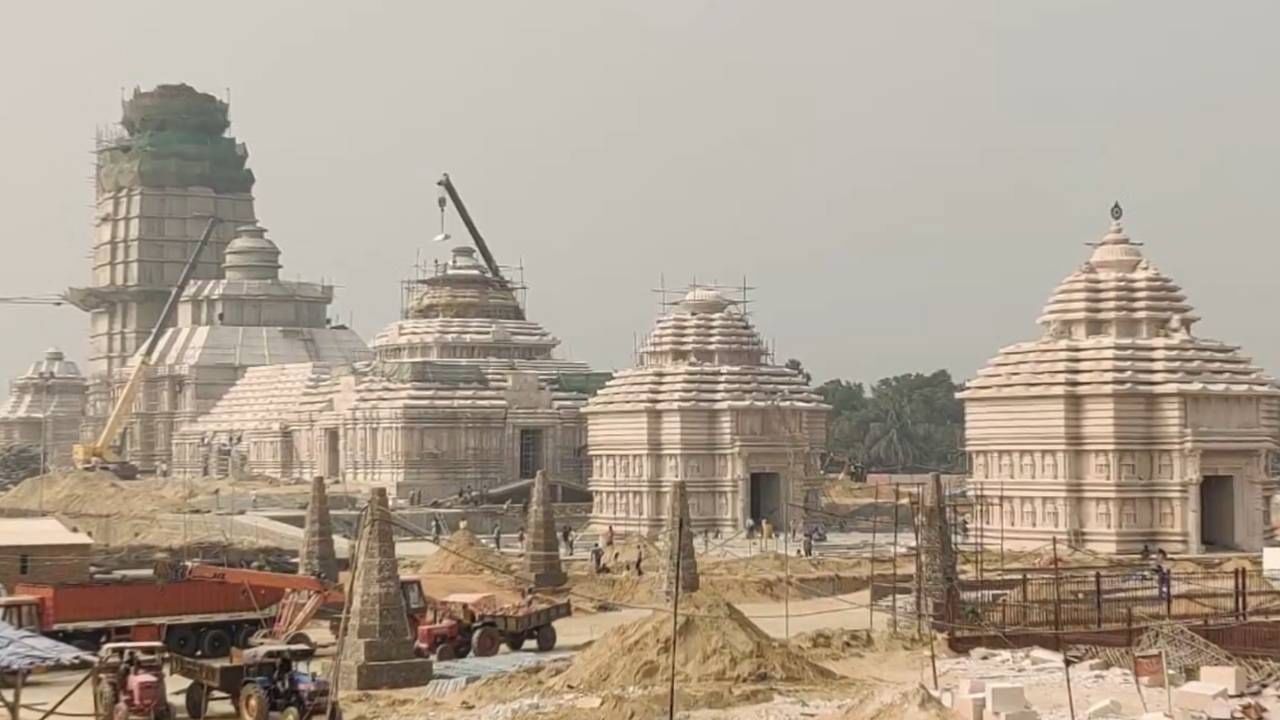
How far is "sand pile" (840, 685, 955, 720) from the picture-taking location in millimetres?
23953

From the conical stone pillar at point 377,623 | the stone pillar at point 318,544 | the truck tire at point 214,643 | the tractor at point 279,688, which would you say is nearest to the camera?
the tractor at point 279,688

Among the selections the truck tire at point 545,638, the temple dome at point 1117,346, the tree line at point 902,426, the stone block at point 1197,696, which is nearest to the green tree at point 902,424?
the tree line at point 902,426

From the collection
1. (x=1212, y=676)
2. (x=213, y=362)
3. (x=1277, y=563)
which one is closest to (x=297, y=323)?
(x=213, y=362)

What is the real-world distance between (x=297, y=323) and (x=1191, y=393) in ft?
222

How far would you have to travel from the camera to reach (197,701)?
27750 millimetres

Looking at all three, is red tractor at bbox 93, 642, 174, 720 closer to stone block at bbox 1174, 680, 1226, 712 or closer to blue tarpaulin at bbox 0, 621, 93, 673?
blue tarpaulin at bbox 0, 621, 93, 673

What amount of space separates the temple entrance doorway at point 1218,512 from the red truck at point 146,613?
32.4 meters

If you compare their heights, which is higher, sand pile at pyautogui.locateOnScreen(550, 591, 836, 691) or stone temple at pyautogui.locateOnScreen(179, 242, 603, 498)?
stone temple at pyautogui.locateOnScreen(179, 242, 603, 498)

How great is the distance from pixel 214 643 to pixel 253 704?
9.16m

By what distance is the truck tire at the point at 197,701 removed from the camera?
90.0 feet

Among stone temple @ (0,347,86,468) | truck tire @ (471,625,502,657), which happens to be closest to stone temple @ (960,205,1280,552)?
truck tire @ (471,625,502,657)

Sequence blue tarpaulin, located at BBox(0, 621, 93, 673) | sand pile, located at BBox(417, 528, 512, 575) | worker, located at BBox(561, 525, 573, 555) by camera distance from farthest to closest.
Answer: worker, located at BBox(561, 525, 573, 555), sand pile, located at BBox(417, 528, 512, 575), blue tarpaulin, located at BBox(0, 621, 93, 673)

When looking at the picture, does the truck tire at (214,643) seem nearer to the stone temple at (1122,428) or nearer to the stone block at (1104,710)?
the stone block at (1104,710)

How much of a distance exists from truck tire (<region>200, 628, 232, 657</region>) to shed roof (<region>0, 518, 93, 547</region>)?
28.0ft
